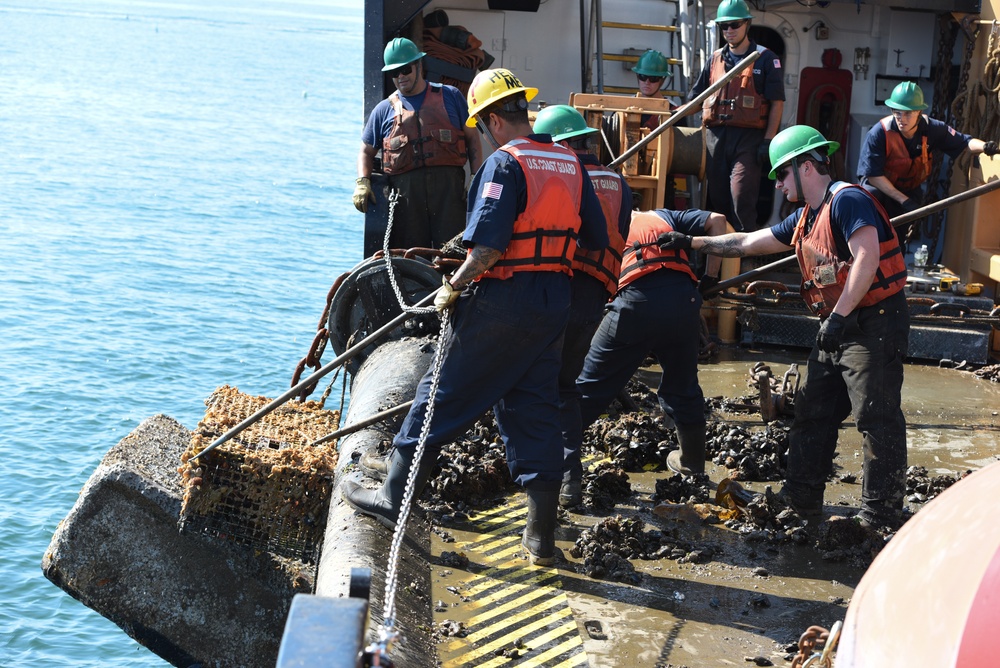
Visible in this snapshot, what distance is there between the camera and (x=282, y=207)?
26.4 m

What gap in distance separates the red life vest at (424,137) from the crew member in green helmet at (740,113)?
2.25m

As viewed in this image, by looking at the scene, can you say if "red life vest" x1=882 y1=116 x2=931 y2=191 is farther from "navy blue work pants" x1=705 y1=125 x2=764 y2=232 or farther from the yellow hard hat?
the yellow hard hat

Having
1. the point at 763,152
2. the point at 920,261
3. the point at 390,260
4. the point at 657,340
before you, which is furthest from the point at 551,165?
the point at 920,261

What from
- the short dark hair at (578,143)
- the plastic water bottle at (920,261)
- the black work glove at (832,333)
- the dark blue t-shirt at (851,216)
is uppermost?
the short dark hair at (578,143)

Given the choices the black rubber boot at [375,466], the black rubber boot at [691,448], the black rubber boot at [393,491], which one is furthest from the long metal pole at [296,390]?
the black rubber boot at [691,448]

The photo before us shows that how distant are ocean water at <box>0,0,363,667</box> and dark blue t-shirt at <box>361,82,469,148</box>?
4204 millimetres

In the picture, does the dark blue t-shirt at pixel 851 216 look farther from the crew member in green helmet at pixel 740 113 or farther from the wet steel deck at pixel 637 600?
the crew member in green helmet at pixel 740 113

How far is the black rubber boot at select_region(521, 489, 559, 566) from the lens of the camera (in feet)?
16.6

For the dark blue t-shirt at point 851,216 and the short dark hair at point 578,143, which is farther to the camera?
the short dark hair at point 578,143

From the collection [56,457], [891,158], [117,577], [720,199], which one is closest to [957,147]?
[891,158]

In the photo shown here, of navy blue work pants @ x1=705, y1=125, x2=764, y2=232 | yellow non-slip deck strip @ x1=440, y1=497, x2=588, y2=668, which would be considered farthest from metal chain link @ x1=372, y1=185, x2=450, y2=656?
navy blue work pants @ x1=705, y1=125, x2=764, y2=232

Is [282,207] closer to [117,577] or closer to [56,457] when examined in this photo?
[56,457]

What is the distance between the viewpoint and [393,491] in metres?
5.06

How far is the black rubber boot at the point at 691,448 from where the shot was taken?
608 centimetres
